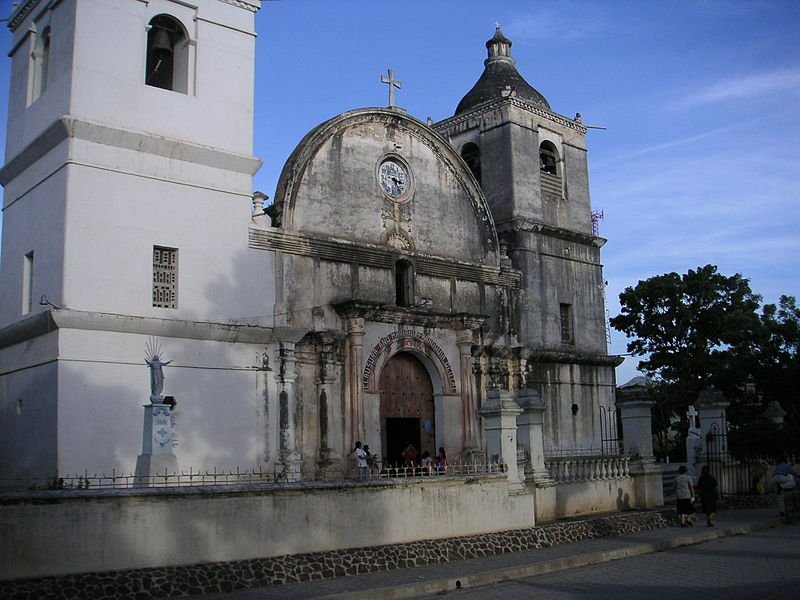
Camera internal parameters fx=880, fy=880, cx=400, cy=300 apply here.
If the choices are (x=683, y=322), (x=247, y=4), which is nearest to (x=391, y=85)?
(x=247, y=4)

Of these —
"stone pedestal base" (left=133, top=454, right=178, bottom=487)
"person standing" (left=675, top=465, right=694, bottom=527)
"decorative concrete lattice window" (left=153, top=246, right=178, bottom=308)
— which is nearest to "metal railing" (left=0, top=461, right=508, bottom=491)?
"stone pedestal base" (left=133, top=454, right=178, bottom=487)

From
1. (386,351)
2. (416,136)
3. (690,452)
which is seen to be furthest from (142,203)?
(690,452)

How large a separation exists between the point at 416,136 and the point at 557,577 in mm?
13821

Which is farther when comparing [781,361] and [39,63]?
[781,361]

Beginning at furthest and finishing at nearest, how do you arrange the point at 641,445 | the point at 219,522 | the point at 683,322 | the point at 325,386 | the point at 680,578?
the point at 683,322 → the point at 641,445 → the point at 325,386 → the point at 680,578 → the point at 219,522

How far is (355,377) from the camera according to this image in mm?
20484

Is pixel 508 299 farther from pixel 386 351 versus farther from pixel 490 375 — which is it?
pixel 386 351

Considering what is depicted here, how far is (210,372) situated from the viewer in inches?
717

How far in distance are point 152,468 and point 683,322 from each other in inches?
1177

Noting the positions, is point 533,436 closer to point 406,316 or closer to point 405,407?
point 405,407

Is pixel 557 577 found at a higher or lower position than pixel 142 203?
lower

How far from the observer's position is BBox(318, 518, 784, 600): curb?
1162 centimetres

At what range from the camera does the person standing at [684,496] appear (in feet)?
58.6

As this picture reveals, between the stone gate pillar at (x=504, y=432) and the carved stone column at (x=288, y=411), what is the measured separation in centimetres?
448
